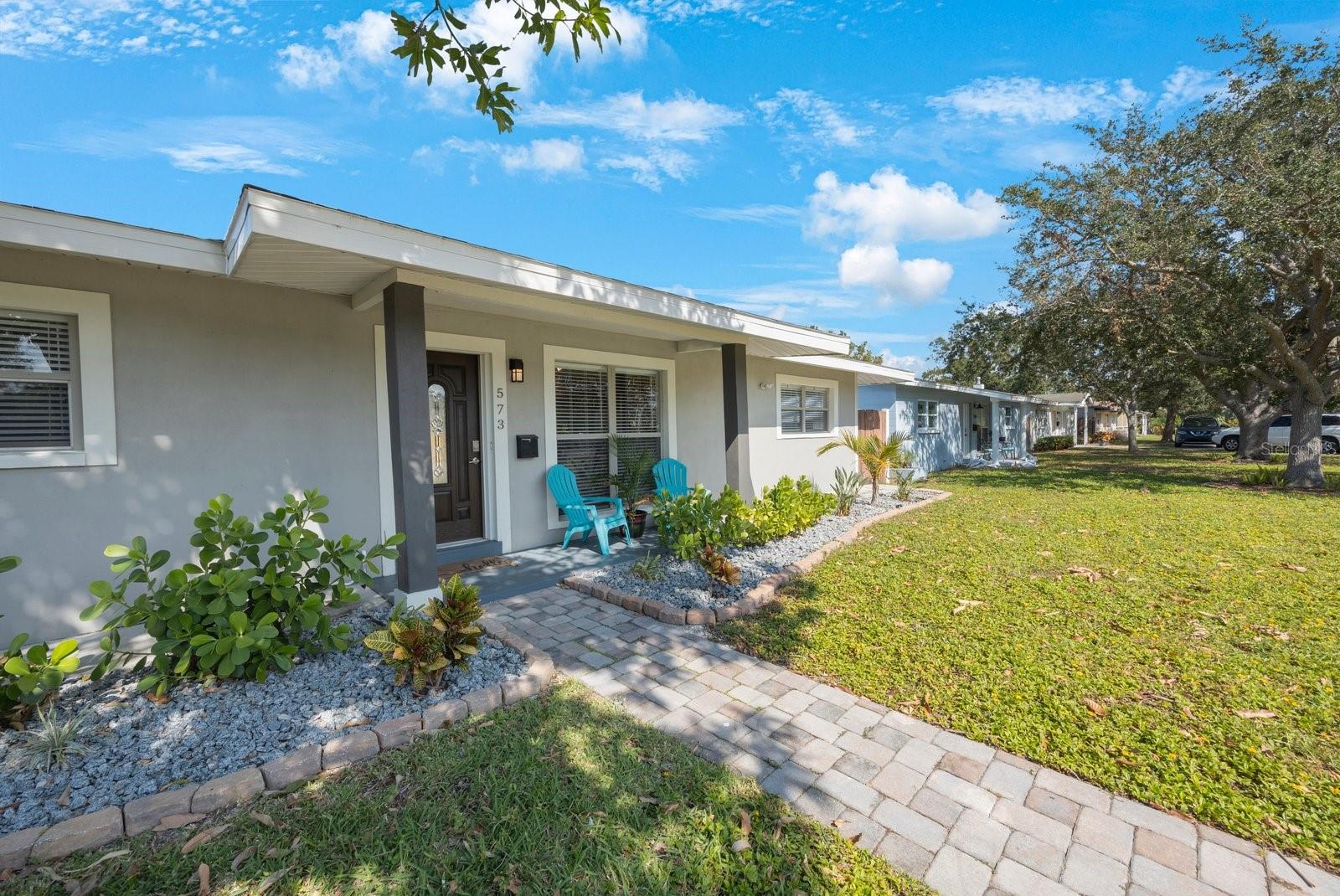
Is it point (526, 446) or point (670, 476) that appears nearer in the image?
point (526, 446)

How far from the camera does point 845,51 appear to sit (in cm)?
664

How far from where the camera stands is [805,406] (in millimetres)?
10320

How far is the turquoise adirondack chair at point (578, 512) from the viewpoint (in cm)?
581

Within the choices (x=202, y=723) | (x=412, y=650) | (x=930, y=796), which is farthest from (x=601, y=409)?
(x=930, y=796)

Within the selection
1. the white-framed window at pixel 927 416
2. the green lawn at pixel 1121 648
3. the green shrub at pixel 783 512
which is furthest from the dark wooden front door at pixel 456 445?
the white-framed window at pixel 927 416

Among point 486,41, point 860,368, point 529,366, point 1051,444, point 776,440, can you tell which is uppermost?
point 486,41

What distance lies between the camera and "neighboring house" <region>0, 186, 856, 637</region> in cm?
335

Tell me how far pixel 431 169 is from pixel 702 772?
8.57m

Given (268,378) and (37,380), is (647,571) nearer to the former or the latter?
(268,378)

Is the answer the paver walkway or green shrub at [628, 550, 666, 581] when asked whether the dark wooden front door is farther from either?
the paver walkway

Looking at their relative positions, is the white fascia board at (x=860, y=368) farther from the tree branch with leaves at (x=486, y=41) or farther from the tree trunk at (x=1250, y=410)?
the tree trunk at (x=1250, y=410)

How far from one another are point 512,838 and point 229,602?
76.0 inches

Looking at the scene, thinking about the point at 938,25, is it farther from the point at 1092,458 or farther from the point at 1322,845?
the point at 1092,458

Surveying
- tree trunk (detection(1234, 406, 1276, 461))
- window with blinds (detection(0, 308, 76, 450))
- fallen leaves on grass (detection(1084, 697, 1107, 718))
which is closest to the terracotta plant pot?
fallen leaves on grass (detection(1084, 697, 1107, 718))
